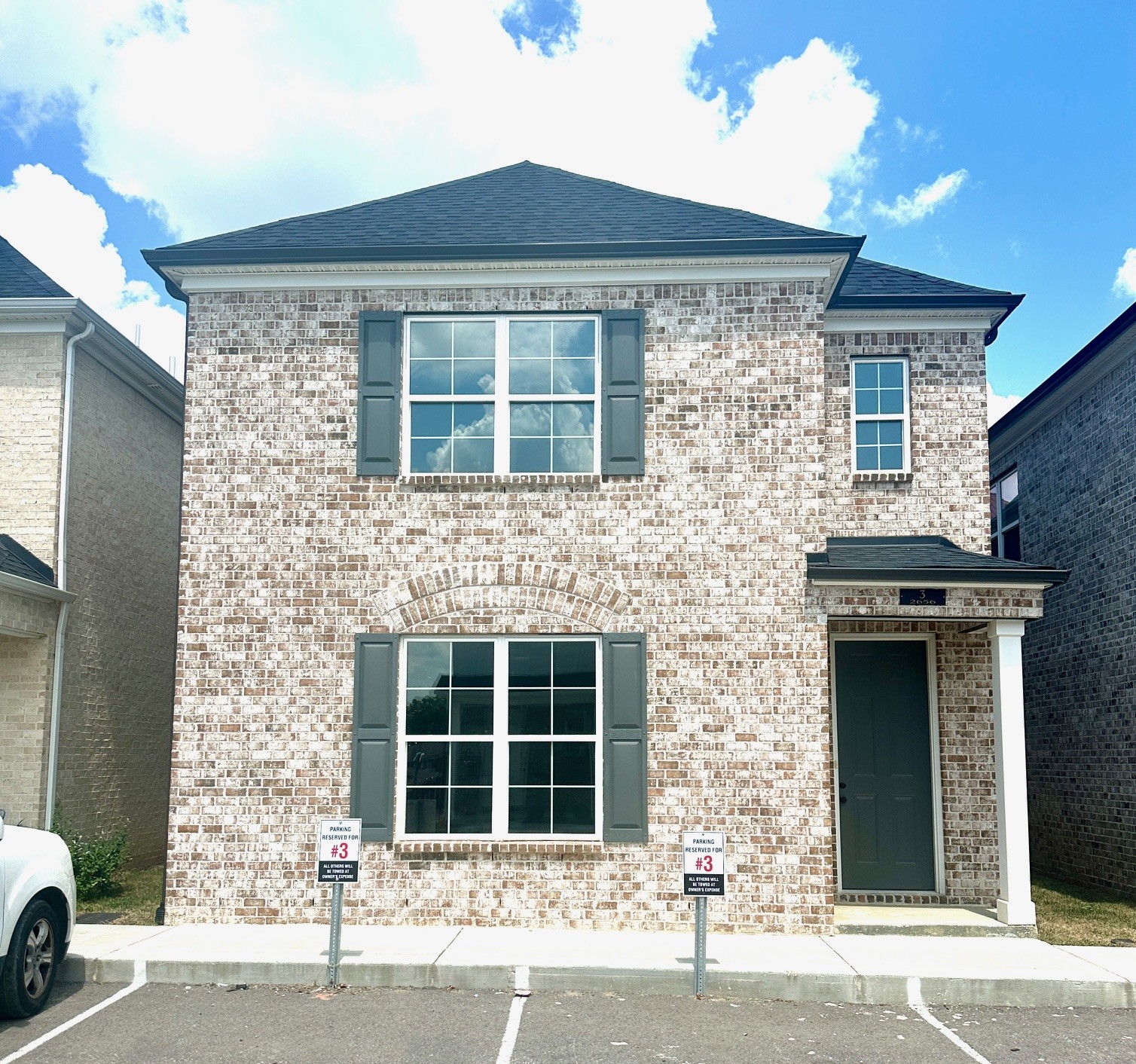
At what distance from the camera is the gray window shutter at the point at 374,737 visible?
32.4 ft

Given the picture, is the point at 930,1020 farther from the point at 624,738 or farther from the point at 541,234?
the point at 541,234

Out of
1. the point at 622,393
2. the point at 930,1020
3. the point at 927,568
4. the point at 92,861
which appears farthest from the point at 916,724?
the point at 92,861

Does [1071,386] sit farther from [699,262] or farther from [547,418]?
[547,418]

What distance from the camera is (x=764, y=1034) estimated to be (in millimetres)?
7289

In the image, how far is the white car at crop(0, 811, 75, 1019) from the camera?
7.26 metres

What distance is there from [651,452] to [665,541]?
2.69ft

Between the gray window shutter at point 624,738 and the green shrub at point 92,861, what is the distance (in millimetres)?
5349

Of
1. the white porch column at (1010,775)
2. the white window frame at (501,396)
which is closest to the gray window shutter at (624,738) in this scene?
the white window frame at (501,396)

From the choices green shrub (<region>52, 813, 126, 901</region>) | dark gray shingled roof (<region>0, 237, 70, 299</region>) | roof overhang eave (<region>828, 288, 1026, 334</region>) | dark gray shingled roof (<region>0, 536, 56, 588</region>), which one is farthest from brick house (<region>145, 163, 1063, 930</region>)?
dark gray shingled roof (<region>0, 237, 70, 299</region>)

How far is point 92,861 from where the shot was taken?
1137 cm

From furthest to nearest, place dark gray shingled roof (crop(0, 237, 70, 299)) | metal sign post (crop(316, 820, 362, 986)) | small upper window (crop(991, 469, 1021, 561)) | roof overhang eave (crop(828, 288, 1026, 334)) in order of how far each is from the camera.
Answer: small upper window (crop(991, 469, 1021, 561)) → dark gray shingled roof (crop(0, 237, 70, 299)) → roof overhang eave (crop(828, 288, 1026, 334)) → metal sign post (crop(316, 820, 362, 986))

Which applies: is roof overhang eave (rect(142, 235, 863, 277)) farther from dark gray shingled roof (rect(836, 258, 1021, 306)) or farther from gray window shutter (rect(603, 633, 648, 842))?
gray window shutter (rect(603, 633, 648, 842))

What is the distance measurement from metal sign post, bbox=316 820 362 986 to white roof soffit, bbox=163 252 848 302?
5053mm

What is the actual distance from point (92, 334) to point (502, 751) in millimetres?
6799
